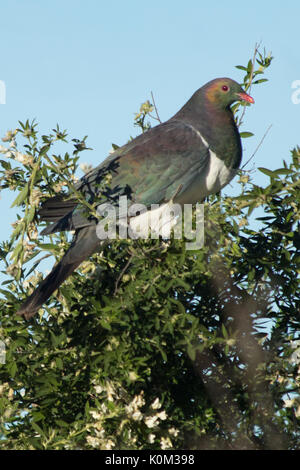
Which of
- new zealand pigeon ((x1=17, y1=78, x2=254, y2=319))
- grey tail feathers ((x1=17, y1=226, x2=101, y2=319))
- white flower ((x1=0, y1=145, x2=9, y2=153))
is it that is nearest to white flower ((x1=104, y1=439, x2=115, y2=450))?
grey tail feathers ((x1=17, y1=226, x2=101, y2=319))

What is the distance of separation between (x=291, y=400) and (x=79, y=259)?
63.8 inches

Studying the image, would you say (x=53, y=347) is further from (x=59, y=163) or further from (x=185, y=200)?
(x=185, y=200)

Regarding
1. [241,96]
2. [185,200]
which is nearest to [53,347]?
[185,200]

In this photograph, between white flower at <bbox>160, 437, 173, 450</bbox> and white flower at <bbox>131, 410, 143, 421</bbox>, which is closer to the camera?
white flower at <bbox>131, 410, 143, 421</bbox>

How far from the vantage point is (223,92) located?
589cm

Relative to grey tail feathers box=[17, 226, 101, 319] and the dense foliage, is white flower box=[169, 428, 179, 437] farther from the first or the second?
grey tail feathers box=[17, 226, 101, 319]

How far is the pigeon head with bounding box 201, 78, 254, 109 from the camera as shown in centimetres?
578

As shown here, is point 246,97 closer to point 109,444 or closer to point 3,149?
point 3,149

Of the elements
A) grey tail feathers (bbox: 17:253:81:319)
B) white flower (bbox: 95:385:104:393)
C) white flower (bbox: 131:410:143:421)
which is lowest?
white flower (bbox: 131:410:143:421)

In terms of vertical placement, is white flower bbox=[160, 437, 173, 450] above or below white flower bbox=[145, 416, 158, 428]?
below

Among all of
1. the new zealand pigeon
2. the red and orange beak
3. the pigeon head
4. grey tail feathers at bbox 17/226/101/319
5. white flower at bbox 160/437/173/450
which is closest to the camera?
white flower at bbox 160/437/173/450

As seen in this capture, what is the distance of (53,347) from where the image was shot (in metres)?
4.17

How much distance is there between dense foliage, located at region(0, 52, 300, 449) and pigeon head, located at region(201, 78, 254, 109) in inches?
55.6

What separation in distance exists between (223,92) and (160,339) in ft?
9.02
